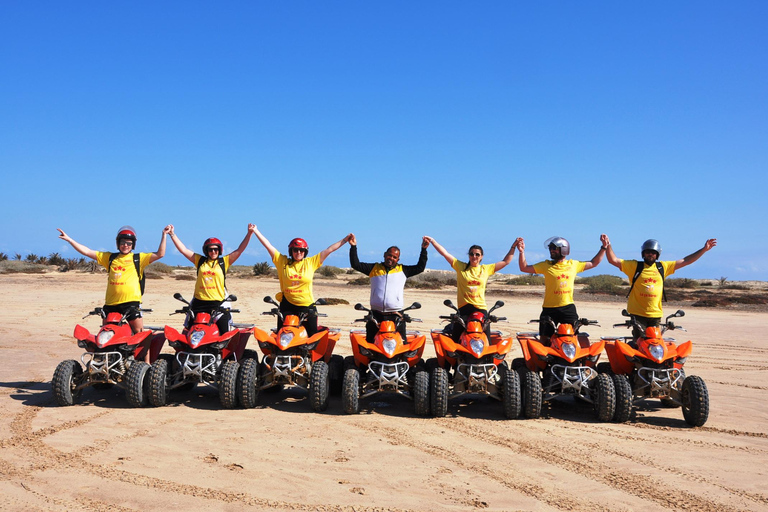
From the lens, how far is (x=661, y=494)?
482cm

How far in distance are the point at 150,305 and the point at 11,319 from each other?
4.26 m

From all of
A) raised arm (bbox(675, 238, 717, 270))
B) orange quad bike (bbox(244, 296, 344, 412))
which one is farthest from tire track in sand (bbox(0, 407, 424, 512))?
raised arm (bbox(675, 238, 717, 270))

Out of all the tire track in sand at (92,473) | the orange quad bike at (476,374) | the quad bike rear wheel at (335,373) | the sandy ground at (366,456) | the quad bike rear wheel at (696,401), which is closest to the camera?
the tire track in sand at (92,473)

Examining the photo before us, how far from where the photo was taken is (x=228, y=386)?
283 inches

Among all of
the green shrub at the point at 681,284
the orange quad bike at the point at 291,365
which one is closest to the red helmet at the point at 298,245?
the orange quad bike at the point at 291,365

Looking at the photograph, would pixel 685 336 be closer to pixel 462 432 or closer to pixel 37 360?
pixel 462 432

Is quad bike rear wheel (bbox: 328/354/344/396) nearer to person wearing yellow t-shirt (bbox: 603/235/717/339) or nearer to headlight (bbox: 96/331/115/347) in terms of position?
headlight (bbox: 96/331/115/347)

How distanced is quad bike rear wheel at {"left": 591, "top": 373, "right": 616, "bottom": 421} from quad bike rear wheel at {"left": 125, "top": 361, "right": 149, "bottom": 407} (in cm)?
548

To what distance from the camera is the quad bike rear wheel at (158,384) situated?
7207mm

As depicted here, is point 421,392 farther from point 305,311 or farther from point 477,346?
point 305,311

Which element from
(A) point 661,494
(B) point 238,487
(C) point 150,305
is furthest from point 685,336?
(C) point 150,305

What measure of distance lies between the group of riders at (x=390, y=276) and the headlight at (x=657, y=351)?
58 centimetres

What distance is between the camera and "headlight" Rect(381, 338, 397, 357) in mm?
7145

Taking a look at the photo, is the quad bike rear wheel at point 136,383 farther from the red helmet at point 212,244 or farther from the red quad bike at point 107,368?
the red helmet at point 212,244
